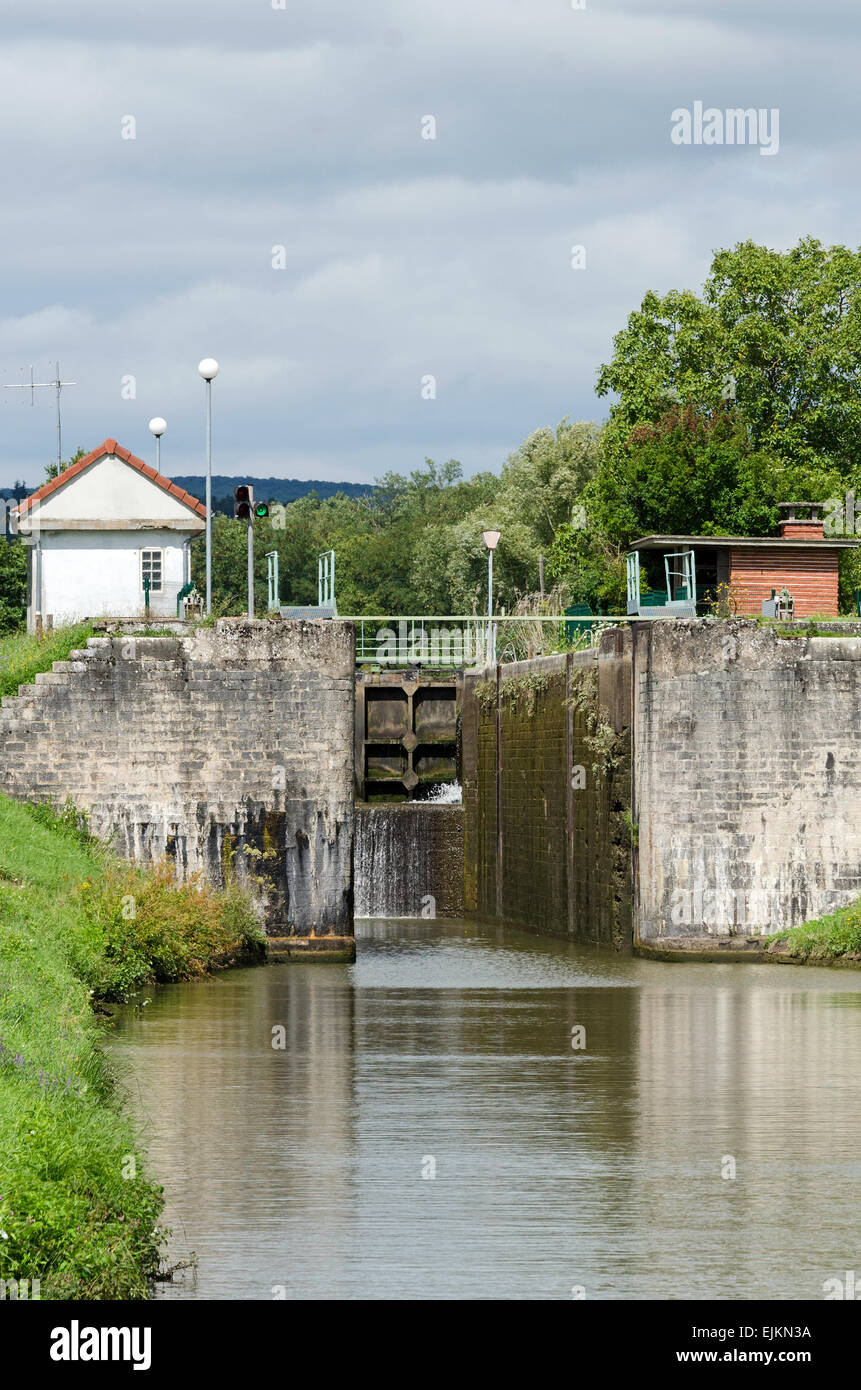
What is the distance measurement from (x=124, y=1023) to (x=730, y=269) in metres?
46.6

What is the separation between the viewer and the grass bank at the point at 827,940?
25.8 m

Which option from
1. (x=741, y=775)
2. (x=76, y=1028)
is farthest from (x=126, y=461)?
(x=76, y=1028)

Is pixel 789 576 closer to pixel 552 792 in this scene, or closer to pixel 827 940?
pixel 552 792

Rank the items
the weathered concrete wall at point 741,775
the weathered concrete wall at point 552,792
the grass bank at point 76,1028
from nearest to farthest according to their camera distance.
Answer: the grass bank at point 76,1028
the weathered concrete wall at point 741,775
the weathered concrete wall at point 552,792

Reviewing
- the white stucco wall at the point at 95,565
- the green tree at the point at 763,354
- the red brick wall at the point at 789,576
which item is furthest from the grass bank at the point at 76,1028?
the green tree at the point at 763,354

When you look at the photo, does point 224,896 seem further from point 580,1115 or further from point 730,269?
point 730,269

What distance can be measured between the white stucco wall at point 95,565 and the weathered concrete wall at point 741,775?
2283 centimetres

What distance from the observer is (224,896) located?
25.4m

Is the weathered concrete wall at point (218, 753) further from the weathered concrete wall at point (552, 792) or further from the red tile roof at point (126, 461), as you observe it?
the red tile roof at point (126, 461)

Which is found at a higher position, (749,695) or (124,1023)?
(749,695)

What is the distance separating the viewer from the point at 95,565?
47219 mm

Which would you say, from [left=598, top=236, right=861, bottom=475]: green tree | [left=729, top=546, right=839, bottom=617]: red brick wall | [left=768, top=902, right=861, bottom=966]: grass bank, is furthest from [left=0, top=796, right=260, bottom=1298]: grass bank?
[left=598, top=236, right=861, bottom=475]: green tree

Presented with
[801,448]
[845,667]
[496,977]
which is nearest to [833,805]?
[845,667]

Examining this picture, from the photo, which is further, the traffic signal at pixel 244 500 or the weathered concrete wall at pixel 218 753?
the traffic signal at pixel 244 500
